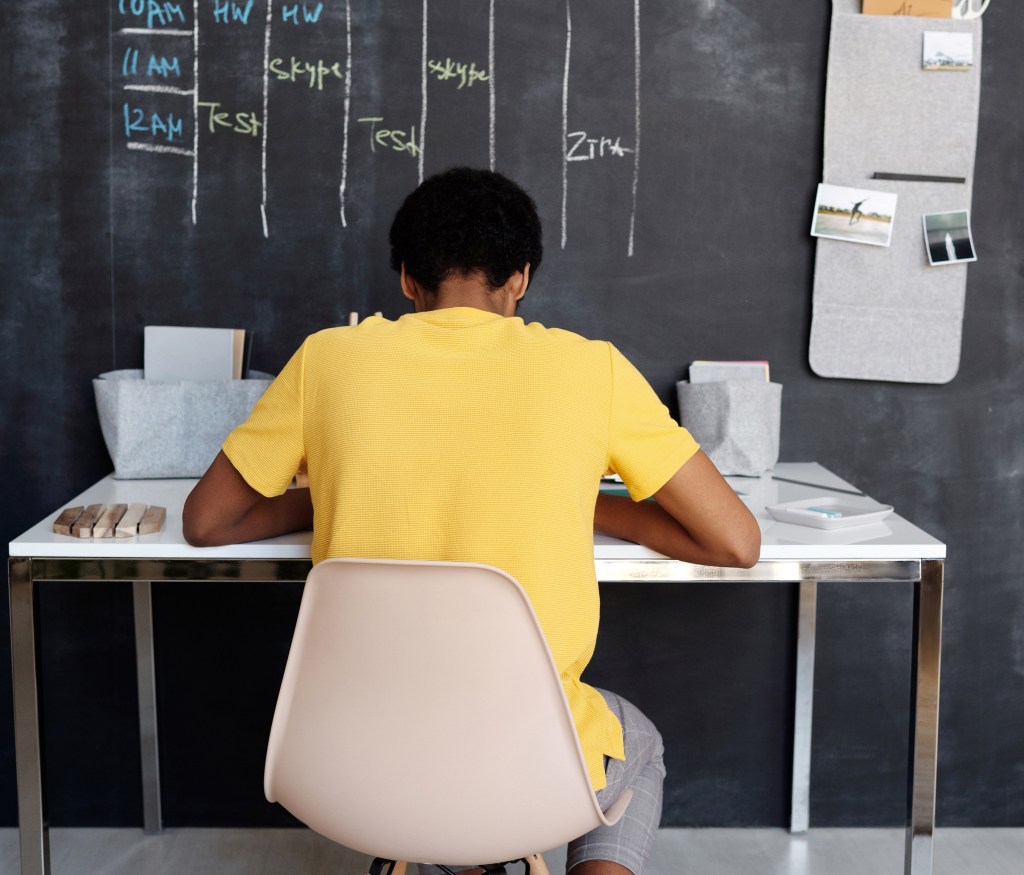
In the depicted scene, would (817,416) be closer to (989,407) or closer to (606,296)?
(989,407)

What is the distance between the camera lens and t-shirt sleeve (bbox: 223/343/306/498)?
52.4 inches

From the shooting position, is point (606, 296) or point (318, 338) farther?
point (606, 296)

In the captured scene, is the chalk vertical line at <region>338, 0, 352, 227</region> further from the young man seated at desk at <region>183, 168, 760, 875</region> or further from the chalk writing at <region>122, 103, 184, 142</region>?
the young man seated at desk at <region>183, 168, 760, 875</region>

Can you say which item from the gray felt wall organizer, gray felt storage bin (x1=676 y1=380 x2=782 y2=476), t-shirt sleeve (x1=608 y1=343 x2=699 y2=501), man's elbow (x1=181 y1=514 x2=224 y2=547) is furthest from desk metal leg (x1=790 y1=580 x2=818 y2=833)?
man's elbow (x1=181 y1=514 x2=224 y2=547)

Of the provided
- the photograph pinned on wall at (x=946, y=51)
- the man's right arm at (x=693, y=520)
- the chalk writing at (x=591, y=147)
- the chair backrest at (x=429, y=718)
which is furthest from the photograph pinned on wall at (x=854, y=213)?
the chair backrest at (x=429, y=718)

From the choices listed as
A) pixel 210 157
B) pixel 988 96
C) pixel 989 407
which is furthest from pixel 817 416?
pixel 210 157

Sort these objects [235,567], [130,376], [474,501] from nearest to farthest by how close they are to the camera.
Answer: [474,501] → [235,567] → [130,376]

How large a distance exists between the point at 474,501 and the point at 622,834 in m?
0.49

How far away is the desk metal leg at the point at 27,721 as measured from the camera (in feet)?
5.23

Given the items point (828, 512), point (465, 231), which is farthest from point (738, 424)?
point (465, 231)

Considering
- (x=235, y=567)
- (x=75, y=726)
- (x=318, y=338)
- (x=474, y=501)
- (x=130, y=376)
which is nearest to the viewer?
(x=474, y=501)

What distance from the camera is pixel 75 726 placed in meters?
2.35

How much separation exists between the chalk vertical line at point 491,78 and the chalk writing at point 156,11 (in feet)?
2.02

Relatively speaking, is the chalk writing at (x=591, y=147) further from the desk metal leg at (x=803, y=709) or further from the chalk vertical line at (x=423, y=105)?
the desk metal leg at (x=803, y=709)
